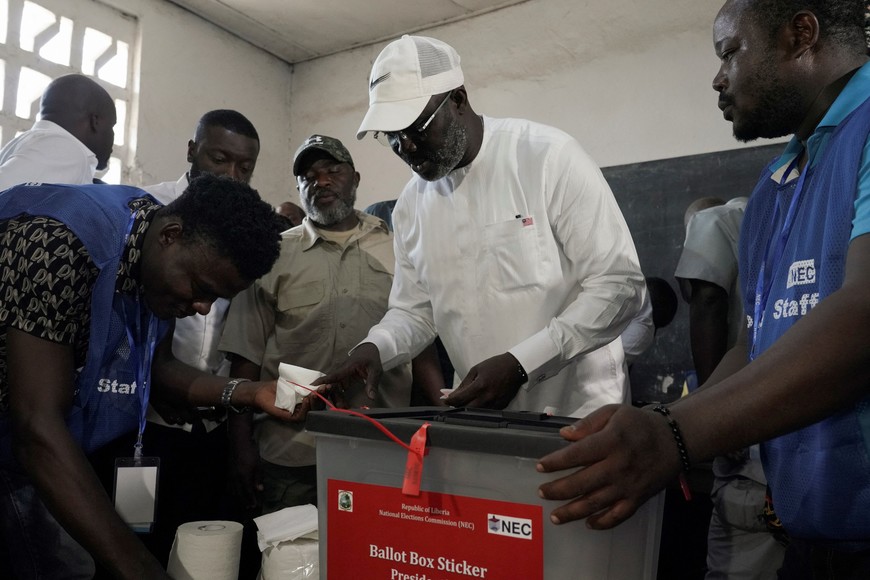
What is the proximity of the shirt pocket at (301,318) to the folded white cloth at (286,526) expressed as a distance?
99 centimetres

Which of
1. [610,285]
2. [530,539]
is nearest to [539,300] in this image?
[610,285]

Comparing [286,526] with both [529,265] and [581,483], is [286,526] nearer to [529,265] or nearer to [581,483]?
[581,483]

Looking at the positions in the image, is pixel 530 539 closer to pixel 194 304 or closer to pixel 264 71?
pixel 194 304

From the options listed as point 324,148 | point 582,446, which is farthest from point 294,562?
point 324,148

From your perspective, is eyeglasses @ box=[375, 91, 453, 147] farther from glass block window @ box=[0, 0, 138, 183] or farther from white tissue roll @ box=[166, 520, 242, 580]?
glass block window @ box=[0, 0, 138, 183]

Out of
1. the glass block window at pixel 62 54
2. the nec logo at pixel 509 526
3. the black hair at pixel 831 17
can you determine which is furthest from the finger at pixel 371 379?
the glass block window at pixel 62 54

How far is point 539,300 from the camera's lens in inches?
64.9

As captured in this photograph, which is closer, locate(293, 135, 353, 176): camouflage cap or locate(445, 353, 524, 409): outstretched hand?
locate(445, 353, 524, 409): outstretched hand

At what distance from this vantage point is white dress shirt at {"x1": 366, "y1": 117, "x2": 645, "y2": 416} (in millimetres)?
1586

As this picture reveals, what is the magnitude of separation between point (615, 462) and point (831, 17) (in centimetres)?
74

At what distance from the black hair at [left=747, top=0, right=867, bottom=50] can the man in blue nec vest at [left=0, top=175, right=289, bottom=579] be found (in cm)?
96

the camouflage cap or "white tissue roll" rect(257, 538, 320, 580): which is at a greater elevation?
the camouflage cap

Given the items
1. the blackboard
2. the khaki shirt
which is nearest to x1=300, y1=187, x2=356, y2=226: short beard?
the khaki shirt

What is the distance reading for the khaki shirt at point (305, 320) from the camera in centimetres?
214
